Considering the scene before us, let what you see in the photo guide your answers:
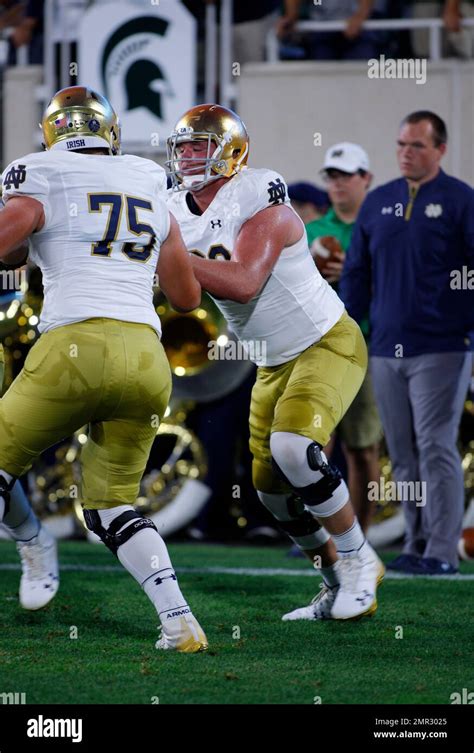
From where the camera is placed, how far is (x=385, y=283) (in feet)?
19.2

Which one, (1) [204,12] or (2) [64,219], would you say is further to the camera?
(1) [204,12]

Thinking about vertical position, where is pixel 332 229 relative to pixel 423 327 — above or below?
above

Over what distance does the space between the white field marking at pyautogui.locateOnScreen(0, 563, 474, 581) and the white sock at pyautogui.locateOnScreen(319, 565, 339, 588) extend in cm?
99

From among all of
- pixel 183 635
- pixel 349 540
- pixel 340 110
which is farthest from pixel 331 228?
pixel 183 635

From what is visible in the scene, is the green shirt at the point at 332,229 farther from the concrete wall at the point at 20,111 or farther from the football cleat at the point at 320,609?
the concrete wall at the point at 20,111

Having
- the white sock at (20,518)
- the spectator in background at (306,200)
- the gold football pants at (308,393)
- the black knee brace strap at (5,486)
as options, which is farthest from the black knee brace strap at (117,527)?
the spectator in background at (306,200)

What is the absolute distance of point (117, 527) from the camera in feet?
12.0

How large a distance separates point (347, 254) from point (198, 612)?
7.23 ft

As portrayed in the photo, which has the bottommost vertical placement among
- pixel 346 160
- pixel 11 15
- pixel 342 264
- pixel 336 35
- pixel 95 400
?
pixel 95 400

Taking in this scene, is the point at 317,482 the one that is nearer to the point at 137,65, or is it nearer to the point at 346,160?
the point at 346,160

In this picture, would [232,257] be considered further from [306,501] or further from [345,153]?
[345,153]

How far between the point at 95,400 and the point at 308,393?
839 millimetres

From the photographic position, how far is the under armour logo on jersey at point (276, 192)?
409 cm
